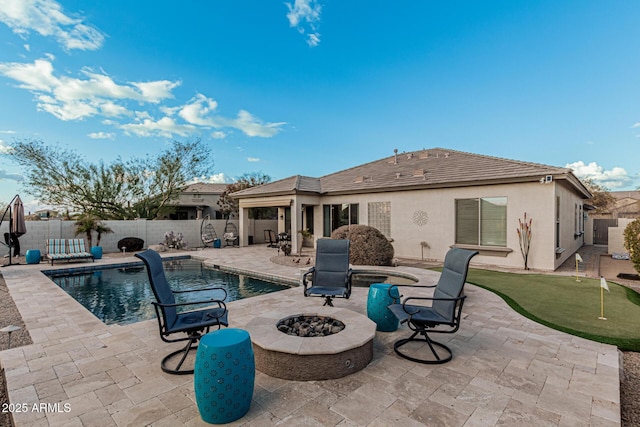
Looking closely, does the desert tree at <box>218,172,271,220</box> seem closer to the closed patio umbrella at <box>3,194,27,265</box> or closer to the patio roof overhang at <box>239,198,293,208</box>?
the patio roof overhang at <box>239,198,293,208</box>

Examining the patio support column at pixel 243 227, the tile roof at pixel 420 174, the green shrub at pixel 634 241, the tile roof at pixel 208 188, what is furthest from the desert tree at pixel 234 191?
the green shrub at pixel 634 241

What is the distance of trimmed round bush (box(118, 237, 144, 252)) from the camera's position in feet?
51.4

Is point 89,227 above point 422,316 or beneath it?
above

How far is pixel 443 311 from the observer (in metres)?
3.87

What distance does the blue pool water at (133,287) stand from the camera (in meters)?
6.38

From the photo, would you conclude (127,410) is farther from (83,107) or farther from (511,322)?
(83,107)

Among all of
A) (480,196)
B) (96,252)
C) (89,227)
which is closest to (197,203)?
(89,227)

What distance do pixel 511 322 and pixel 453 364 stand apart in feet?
7.20

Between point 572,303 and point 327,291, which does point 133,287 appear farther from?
point 572,303

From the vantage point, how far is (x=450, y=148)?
15016 millimetres

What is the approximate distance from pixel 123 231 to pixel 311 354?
16.9 metres

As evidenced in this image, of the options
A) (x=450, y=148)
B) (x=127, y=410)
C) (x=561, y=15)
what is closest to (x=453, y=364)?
(x=127, y=410)

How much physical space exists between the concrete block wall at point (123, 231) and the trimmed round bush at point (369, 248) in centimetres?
1109

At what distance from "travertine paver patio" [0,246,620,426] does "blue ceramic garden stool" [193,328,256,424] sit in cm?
17
